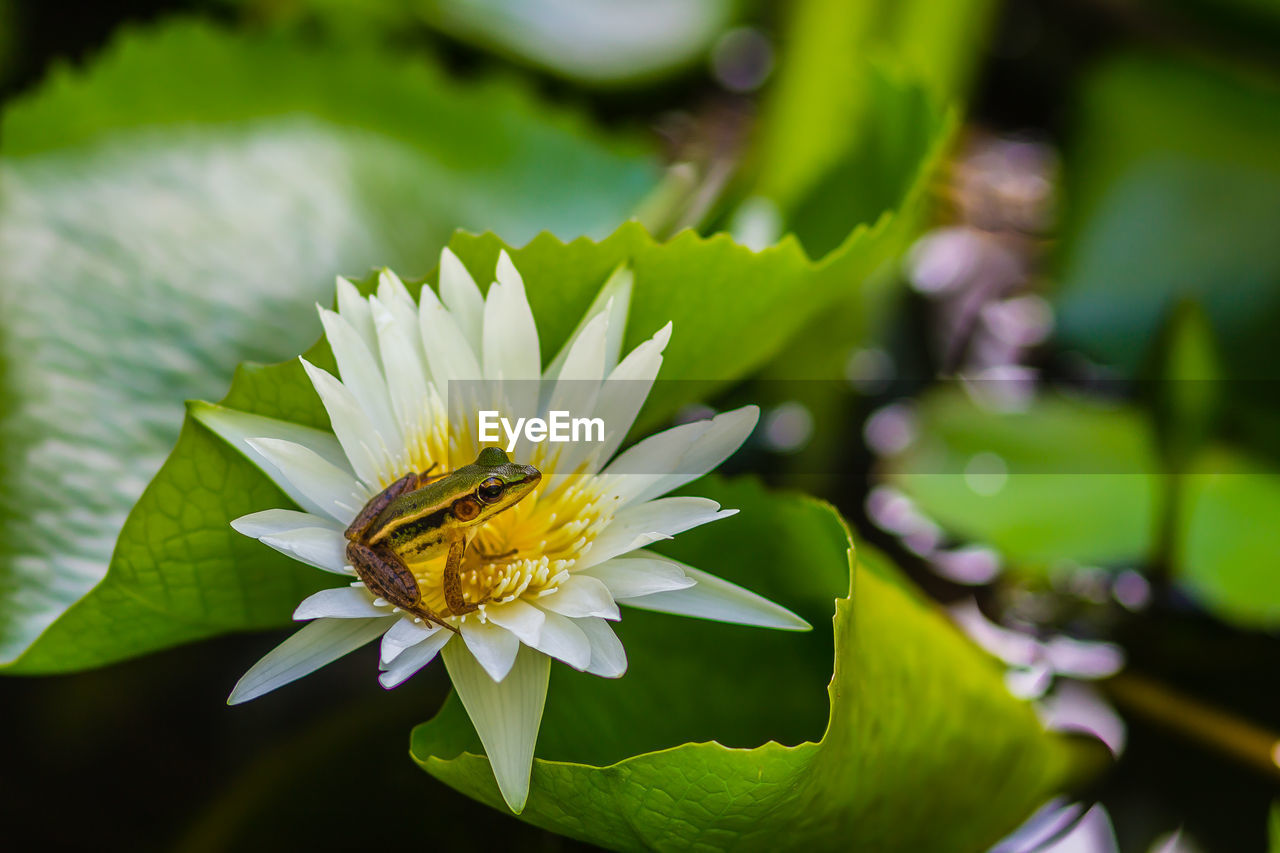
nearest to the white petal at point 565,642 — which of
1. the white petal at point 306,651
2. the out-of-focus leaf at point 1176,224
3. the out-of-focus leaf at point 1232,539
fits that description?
the white petal at point 306,651

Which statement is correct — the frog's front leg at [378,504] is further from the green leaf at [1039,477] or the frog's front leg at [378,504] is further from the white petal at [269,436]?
the green leaf at [1039,477]

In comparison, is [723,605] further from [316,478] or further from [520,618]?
[316,478]

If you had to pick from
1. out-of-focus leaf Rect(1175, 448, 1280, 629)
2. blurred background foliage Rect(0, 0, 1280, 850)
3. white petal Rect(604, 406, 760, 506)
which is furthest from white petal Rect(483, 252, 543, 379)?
out-of-focus leaf Rect(1175, 448, 1280, 629)

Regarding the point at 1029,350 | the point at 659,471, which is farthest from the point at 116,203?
the point at 1029,350

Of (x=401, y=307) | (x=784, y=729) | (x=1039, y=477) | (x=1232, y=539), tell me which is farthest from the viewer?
(x=1039, y=477)

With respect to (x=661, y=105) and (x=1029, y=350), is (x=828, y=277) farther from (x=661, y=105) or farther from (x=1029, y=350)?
(x=661, y=105)

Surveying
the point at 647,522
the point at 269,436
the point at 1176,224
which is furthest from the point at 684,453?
the point at 1176,224
